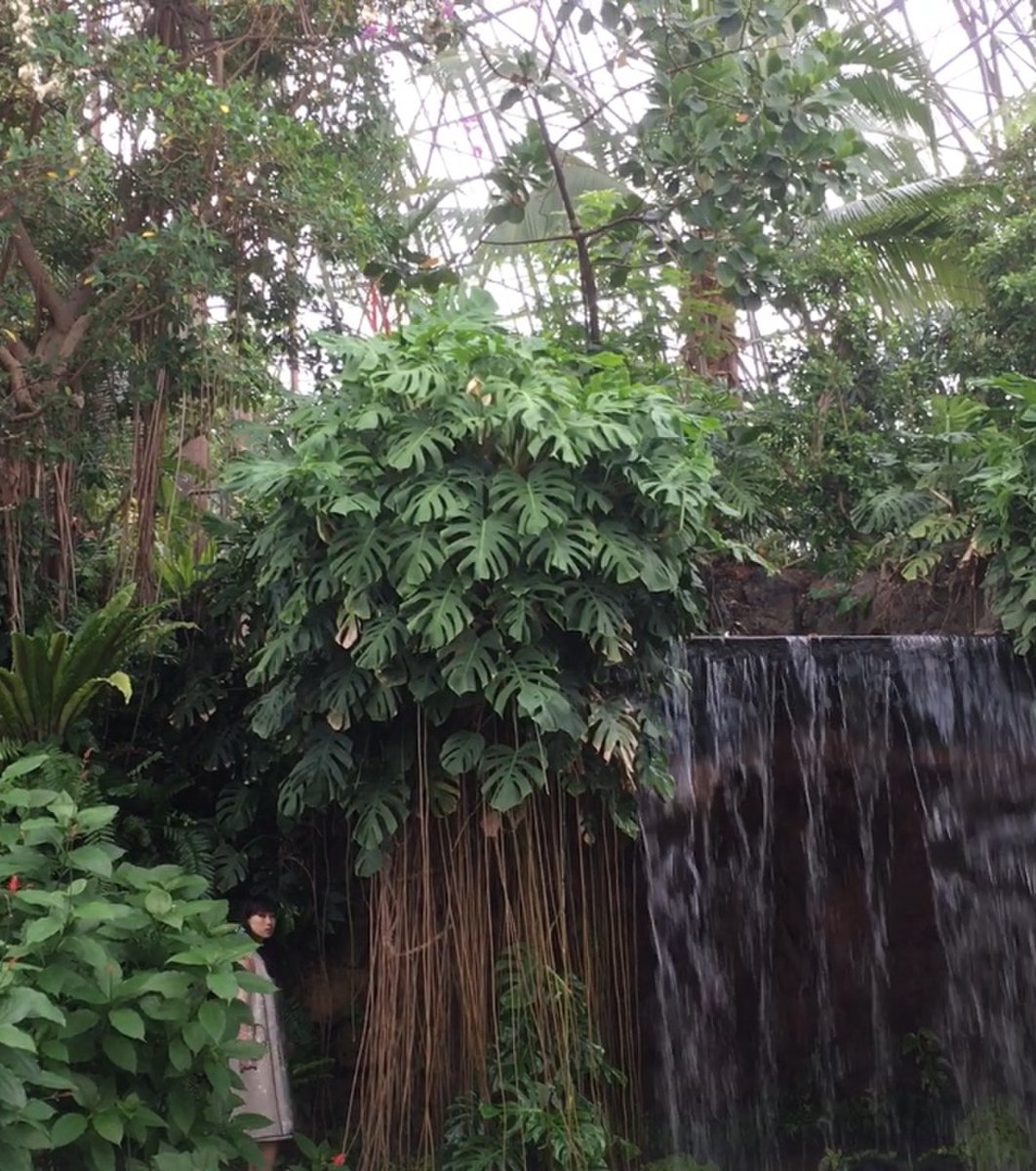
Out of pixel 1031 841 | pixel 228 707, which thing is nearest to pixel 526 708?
pixel 228 707

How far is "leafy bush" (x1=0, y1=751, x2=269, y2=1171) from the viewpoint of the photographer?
3.58 meters

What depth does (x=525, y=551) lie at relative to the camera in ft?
15.3

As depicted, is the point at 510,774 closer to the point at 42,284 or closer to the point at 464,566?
the point at 464,566

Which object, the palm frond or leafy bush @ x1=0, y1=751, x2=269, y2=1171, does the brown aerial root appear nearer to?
leafy bush @ x1=0, y1=751, x2=269, y2=1171

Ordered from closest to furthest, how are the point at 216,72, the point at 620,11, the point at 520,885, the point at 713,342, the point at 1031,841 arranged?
the point at 520,885
the point at 620,11
the point at 216,72
the point at 1031,841
the point at 713,342

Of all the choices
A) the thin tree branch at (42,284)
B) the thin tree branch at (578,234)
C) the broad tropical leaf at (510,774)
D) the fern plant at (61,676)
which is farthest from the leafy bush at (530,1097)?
the thin tree branch at (42,284)

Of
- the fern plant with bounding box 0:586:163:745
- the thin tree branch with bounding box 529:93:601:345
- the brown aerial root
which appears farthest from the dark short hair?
the thin tree branch with bounding box 529:93:601:345

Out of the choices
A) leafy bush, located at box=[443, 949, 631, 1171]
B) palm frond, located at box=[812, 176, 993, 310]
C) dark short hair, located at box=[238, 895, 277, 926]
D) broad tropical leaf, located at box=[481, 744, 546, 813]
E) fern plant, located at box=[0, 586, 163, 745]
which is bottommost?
leafy bush, located at box=[443, 949, 631, 1171]

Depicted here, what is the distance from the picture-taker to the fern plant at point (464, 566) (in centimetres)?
461

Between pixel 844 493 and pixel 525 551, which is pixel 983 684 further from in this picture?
pixel 525 551

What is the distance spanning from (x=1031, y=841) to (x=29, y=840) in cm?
484

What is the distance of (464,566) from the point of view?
4559 mm

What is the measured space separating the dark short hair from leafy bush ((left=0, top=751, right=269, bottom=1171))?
158 cm

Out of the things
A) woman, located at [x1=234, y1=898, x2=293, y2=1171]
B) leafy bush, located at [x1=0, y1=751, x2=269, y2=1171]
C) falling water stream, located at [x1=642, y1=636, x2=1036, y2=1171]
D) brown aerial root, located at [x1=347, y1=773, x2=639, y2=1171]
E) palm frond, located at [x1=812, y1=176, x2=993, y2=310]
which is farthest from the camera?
palm frond, located at [x1=812, y1=176, x2=993, y2=310]
